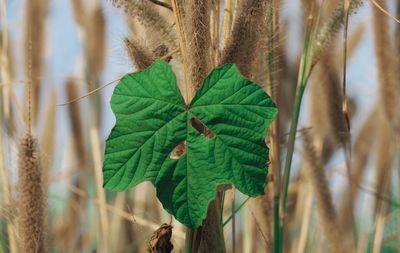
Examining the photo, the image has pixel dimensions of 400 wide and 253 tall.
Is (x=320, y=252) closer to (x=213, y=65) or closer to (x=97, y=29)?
(x=97, y=29)

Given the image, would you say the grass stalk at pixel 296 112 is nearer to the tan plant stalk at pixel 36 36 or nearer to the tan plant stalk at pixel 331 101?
the tan plant stalk at pixel 331 101

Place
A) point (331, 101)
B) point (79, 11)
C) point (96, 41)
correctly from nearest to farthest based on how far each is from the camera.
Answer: point (331, 101), point (96, 41), point (79, 11)

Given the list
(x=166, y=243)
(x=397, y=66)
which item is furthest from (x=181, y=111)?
(x=397, y=66)

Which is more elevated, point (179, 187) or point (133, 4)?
point (133, 4)

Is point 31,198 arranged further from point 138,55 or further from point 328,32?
point 328,32

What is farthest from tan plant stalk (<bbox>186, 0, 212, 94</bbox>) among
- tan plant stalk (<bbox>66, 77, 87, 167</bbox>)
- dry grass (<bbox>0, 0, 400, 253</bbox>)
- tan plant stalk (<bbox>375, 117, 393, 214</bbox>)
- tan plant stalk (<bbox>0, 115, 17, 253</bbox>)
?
tan plant stalk (<bbox>66, 77, 87, 167</bbox>)

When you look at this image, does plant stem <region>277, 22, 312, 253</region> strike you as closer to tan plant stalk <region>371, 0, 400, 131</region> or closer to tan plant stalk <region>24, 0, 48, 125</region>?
tan plant stalk <region>371, 0, 400, 131</region>

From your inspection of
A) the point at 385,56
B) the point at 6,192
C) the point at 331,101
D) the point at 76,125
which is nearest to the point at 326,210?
the point at 331,101
